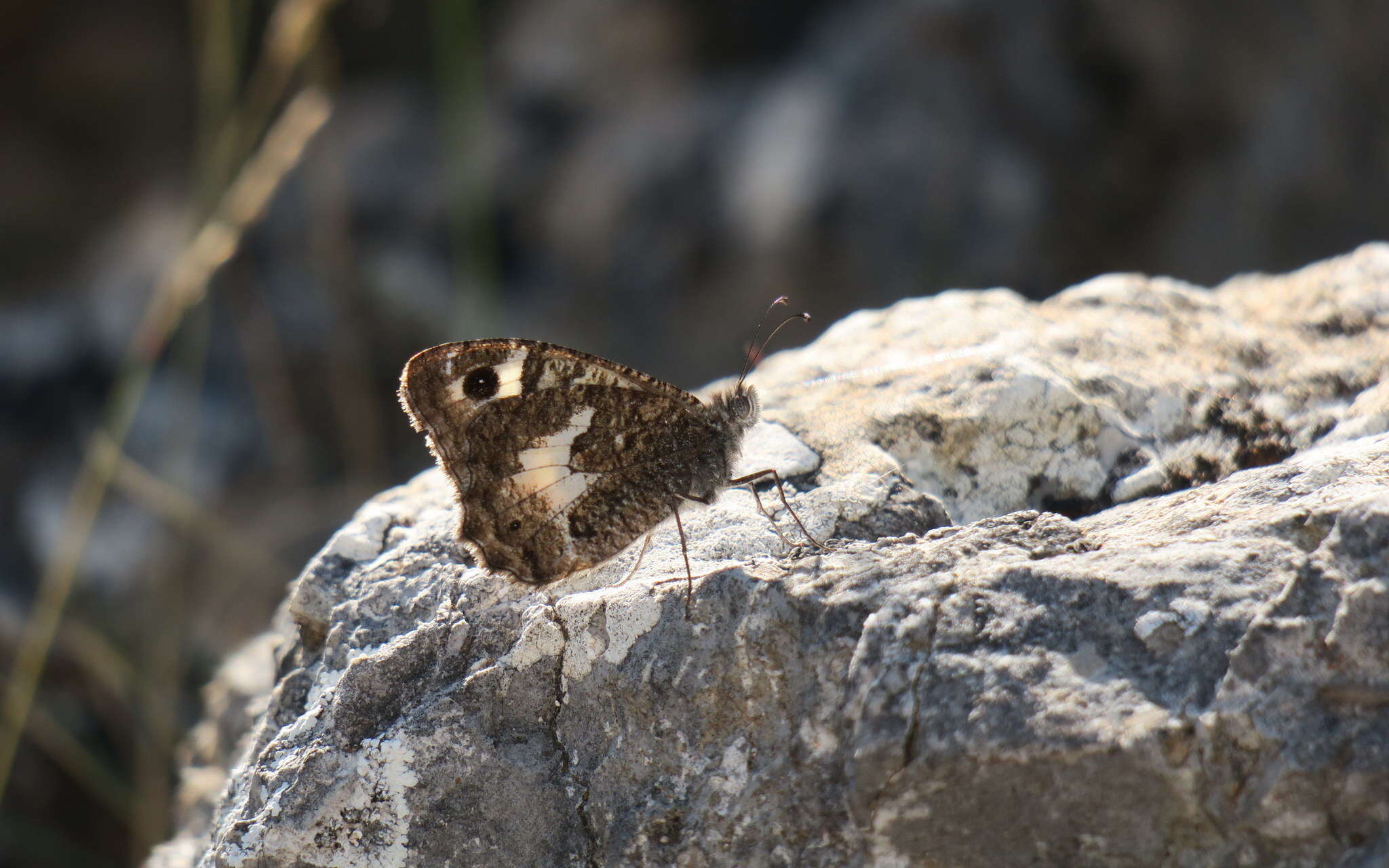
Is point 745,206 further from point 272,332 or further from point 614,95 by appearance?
point 272,332

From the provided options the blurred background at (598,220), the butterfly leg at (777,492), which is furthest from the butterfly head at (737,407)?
the blurred background at (598,220)

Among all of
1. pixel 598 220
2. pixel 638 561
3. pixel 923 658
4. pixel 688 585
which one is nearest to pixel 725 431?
pixel 638 561

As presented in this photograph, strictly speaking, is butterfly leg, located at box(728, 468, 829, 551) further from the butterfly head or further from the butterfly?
the butterfly head

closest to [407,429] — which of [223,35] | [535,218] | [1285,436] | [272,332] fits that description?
[272,332]

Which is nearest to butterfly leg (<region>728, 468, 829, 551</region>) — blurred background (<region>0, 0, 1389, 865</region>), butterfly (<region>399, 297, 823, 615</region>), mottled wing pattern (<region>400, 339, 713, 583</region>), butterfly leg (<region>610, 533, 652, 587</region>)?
butterfly (<region>399, 297, 823, 615</region>)

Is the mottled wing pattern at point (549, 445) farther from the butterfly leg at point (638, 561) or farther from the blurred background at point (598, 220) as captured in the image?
the blurred background at point (598, 220)

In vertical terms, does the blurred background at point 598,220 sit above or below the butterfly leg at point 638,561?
above
